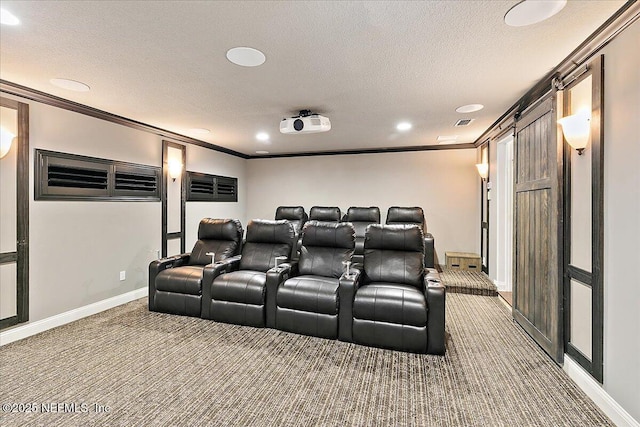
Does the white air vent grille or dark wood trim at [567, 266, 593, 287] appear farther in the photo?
the white air vent grille

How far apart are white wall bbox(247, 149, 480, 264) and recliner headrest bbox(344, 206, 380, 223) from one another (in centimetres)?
53

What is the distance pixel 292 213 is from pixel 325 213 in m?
0.71

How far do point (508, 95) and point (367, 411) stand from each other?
10.5ft

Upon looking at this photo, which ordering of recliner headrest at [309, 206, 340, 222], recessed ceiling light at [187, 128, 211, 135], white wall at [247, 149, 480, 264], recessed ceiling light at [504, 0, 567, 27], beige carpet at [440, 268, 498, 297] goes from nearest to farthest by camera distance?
recessed ceiling light at [504, 0, 567, 27]
beige carpet at [440, 268, 498, 297]
recessed ceiling light at [187, 128, 211, 135]
white wall at [247, 149, 480, 264]
recliner headrest at [309, 206, 340, 222]

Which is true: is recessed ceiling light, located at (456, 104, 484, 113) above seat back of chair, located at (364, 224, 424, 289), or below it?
above

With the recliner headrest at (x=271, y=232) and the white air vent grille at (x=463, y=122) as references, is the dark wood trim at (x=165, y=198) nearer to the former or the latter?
the recliner headrest at (x=271, y=232)

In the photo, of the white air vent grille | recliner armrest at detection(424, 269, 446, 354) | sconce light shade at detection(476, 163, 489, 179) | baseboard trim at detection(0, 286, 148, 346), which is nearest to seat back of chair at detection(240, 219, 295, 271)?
baseboard trim at detection(0, 286, 148, 346)

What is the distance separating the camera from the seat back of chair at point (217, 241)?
13.3 feet

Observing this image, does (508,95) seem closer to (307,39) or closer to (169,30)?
(307,39)

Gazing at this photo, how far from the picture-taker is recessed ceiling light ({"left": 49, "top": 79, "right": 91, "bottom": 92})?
9.12 feet

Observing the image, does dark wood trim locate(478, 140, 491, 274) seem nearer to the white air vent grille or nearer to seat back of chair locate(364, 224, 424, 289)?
the white air vent grille

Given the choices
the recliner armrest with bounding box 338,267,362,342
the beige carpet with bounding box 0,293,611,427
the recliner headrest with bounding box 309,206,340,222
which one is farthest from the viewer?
the recliner headrest with bounding box 309,206,340,222

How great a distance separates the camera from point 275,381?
2271mm

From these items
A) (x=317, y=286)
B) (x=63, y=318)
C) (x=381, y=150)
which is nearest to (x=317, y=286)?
(x=317, y=286)
